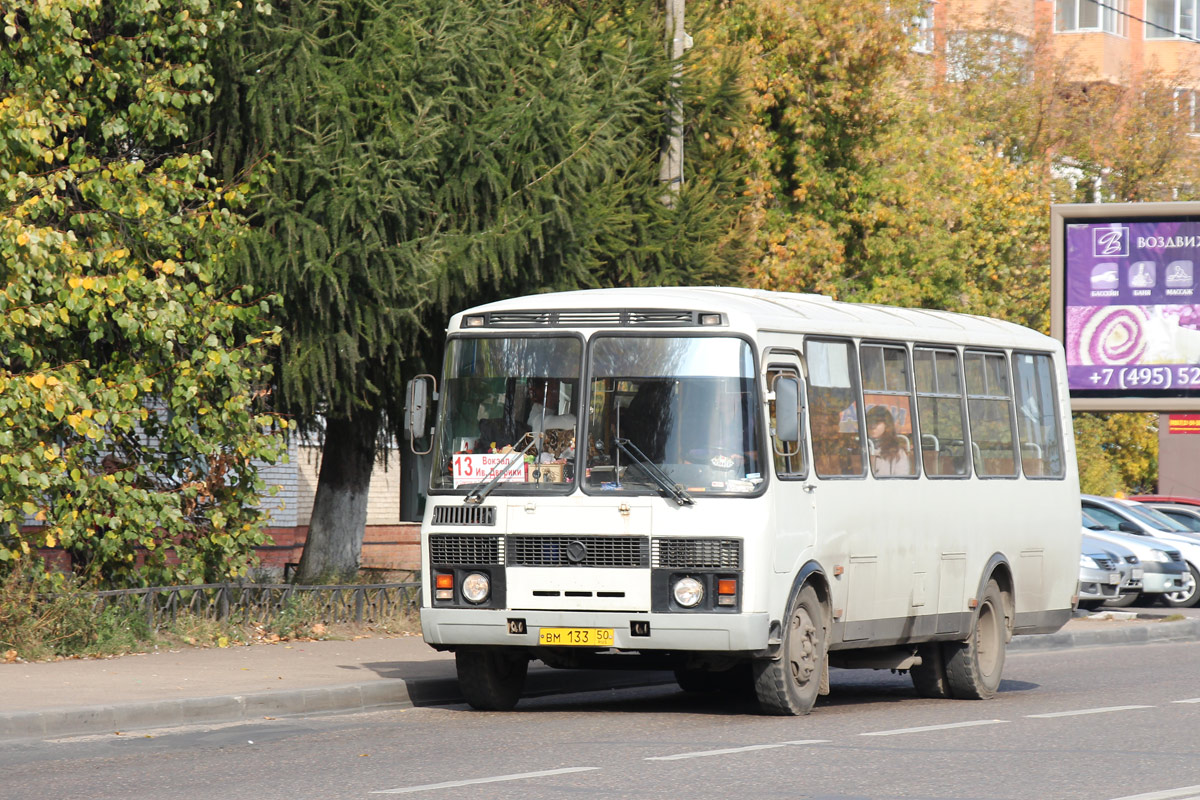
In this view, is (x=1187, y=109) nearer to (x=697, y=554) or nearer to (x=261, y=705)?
(x=697, y=554)

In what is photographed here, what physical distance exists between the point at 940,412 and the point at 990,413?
0.88m

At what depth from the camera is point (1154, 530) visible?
2886cm

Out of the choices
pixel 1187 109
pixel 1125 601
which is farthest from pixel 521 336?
pixel 1187 109

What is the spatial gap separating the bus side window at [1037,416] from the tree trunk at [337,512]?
23.2 feet

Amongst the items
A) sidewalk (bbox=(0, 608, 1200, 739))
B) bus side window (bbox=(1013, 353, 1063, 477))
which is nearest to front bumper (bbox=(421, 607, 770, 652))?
sidewalk (bbox=(0, 608, 1200, 739))

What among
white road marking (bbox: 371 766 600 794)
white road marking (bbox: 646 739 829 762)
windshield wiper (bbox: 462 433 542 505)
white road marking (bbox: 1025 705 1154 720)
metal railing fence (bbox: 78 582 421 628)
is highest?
windshield wiper (bbox: 462 433 542 505)

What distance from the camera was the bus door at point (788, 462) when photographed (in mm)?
12219

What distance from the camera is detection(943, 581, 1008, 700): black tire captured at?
14930mm

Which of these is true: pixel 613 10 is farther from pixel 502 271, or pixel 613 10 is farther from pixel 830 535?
pixel 830 535

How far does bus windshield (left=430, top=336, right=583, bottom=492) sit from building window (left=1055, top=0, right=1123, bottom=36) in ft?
157

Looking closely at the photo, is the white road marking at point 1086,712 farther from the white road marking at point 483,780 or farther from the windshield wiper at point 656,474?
the white road marking at point 483,780

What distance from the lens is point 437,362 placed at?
18812 mm

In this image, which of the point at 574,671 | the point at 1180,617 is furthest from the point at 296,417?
the point at 1180,617

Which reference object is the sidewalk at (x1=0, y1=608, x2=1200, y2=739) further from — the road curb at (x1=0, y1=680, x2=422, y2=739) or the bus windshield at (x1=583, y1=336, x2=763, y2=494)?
the bus windshield at (x1=583, y1=336, x2=763, y2=494)
